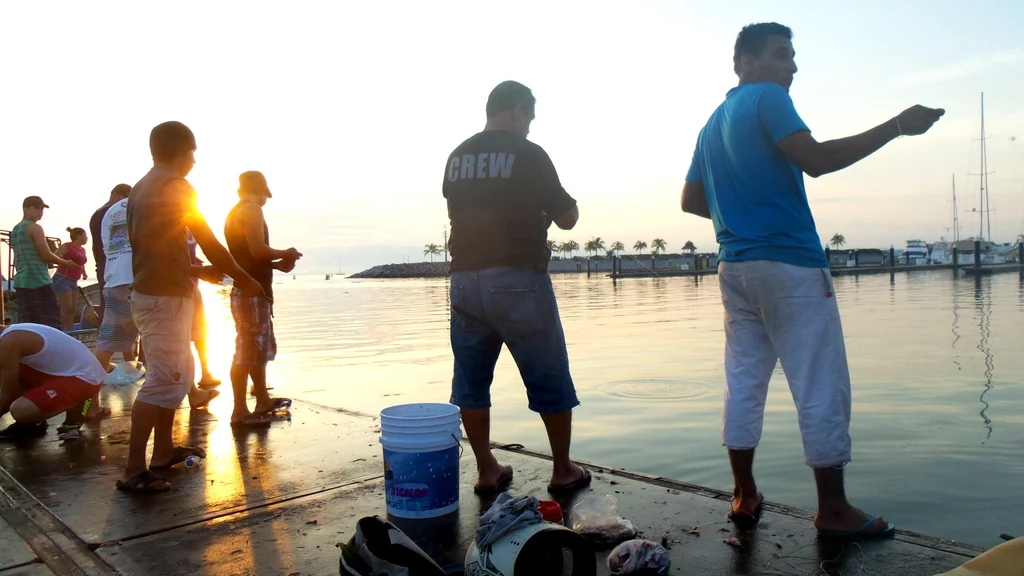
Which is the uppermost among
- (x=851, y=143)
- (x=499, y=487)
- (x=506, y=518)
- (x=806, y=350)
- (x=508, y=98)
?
(x=508, y=98)

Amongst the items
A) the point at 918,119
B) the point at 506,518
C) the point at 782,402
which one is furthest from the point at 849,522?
the point at 782,402

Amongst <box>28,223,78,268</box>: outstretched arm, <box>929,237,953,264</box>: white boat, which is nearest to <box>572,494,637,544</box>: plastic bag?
<box>28,223,78,268</box>: outstretched arm

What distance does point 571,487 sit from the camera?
3496 millimetres

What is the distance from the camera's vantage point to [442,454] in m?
3.12

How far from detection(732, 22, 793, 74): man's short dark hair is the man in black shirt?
101 centimetres


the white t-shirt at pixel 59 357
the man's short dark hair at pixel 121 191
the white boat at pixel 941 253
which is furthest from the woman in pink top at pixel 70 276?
the white boat at pixel 941 253

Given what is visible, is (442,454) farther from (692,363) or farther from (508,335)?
(692,363)

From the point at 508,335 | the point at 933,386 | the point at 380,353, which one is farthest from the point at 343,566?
the point at 380,353

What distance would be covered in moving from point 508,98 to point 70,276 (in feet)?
29.6

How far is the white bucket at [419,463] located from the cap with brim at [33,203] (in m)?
7.16

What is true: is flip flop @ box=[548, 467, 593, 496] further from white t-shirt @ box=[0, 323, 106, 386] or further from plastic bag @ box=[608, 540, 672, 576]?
white t-shirt @ box=[0, 323, 106, 386]

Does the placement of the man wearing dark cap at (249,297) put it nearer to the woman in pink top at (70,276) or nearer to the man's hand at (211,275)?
the man's hand at (211,275)

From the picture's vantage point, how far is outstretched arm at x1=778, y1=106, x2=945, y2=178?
108 inches

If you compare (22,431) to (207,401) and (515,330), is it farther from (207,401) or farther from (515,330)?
(515,330)
